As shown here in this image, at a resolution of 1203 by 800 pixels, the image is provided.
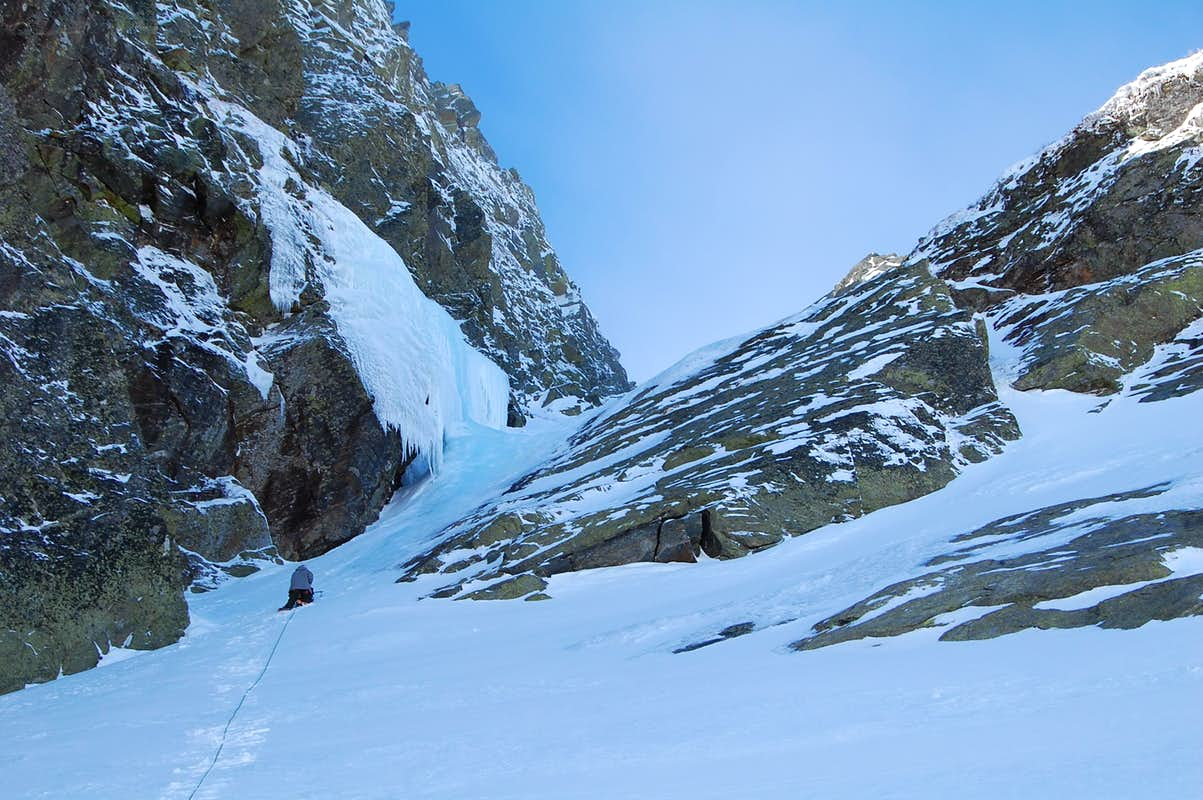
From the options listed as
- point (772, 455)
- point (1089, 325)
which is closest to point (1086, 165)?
point (1089, 325)

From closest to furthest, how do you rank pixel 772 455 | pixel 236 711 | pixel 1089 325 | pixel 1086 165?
pixel 236 711, pixel 772 455, pixel 1089 325, pixel 1086 165

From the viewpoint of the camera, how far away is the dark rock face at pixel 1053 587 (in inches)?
193

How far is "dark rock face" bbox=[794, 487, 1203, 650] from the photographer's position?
491cm

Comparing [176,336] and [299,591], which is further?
[176,336]

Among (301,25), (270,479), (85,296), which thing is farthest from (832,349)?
(301,25)

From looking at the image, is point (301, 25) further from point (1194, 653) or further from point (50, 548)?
point (1194, 653)

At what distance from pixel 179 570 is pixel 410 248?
22.4m

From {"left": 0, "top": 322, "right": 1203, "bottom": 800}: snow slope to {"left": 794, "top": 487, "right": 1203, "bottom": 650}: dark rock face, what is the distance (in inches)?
8.7

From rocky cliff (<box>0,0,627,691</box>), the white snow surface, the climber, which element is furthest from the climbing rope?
the white snow surface

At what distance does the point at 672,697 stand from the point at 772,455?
8207 millimetres

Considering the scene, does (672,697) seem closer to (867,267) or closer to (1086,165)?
(1086,165)

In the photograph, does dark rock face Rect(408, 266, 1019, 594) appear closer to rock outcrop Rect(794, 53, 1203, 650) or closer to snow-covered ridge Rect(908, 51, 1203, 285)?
rock outcrop Rect(794, 53, 1203, 650)

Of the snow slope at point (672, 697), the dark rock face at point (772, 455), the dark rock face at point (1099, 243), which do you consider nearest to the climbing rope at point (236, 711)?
the snow slope at point (672, 697)

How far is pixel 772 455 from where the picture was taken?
42.3ft
